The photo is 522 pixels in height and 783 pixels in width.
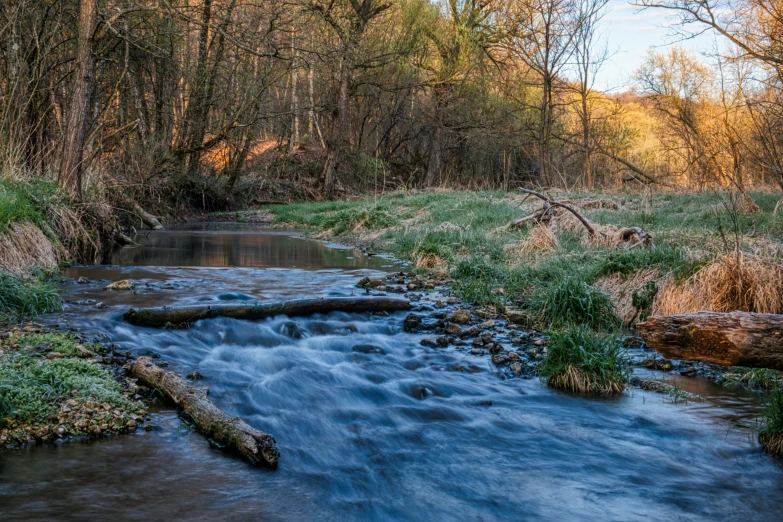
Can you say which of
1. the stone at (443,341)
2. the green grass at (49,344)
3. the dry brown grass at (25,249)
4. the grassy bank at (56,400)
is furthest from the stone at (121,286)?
the stone at (443,341)

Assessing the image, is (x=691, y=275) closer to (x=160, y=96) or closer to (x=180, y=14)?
(x=180, y=14)

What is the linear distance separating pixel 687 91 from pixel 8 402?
87.0 feet

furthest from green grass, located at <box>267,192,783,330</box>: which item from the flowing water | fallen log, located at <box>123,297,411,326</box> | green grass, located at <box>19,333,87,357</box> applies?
green grass, located at <box>19,333,87,357</box>

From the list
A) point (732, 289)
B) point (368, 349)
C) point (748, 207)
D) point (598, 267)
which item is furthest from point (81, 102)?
point (748, 207)

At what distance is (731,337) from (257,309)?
15.0 ft

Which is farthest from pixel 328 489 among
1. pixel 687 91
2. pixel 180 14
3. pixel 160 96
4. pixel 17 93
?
pixel 687 91

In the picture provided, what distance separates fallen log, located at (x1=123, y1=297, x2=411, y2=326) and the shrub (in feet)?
5.59

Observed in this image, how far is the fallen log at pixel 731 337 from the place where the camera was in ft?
10.9

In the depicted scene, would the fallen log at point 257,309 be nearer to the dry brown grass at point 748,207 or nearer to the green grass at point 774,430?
the green grass at point 774,430

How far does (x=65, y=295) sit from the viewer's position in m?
7.07

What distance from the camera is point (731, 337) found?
333 cm

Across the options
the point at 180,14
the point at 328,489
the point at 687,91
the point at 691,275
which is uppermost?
the point at 687,91

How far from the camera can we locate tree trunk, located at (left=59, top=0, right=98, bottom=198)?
10.4m

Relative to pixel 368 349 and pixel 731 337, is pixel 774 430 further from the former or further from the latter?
pixel 368 349
